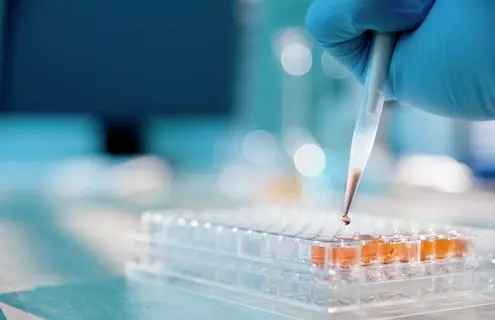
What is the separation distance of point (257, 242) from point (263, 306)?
81 mm

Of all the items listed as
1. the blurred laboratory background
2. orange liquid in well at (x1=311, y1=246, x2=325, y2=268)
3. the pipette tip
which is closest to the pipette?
the pipette tip

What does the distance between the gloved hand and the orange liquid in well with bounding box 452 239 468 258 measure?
0.40ft

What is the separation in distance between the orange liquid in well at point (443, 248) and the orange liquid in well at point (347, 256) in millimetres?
100

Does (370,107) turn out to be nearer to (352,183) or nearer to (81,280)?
(352,183)

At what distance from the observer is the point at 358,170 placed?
70 centimetres

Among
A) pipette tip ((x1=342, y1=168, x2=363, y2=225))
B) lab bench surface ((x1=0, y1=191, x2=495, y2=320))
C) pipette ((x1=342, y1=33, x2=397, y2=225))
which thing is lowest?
lab bench surface ((x1=0, y1=191, x2=495, y2=320))

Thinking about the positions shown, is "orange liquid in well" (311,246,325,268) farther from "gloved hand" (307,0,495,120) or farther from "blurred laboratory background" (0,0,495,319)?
"blurred laboratory background" (0,0,495,319)

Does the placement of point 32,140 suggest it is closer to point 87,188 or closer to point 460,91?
point 87,188

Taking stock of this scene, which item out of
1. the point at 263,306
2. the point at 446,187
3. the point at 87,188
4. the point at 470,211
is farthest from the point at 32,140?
the point at 263,306

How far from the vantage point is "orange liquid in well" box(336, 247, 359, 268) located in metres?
0.61

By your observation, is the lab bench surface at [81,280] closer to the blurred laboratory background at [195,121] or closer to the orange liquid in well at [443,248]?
the orange liquid in well at [443,248]

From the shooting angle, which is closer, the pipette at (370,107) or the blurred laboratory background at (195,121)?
the pipette at (370,107)

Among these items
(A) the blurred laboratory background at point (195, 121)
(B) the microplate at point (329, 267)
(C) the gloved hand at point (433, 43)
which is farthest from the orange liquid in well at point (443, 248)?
(A) the blurred laboratory background at point (195, 121)

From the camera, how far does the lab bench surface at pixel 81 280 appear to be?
0.61 meters
